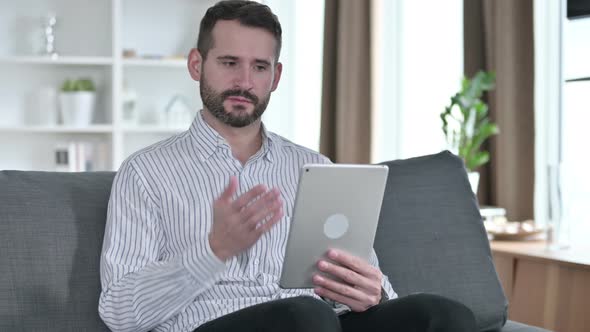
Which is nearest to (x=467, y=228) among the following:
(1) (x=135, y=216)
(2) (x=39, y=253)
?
(1) (x=135, y=216)

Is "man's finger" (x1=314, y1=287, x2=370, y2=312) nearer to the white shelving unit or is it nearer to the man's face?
the man's face

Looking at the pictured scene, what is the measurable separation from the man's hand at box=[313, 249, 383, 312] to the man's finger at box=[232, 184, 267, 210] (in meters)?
0.25

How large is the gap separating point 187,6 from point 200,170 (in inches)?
124

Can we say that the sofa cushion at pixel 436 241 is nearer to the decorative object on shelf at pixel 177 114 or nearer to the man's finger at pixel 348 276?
the man's finger at pixel 348 276

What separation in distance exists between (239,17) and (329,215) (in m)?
0.54

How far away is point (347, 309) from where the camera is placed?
6.18ft

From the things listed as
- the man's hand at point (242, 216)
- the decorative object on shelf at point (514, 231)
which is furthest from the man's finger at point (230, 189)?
the decorative object on shelf at point (514, 231)

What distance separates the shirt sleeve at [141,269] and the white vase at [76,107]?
292 centimetres

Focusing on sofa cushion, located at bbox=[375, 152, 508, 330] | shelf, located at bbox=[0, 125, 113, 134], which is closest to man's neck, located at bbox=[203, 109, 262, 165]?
sofa cushion, located at bbox=[375, 152, 508, 330]

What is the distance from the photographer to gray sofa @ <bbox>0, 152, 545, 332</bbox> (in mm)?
1795

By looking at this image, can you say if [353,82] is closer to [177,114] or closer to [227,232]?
[177,114]

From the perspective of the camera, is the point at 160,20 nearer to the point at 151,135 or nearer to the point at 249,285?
the point at 151,135

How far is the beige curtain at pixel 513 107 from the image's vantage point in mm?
3607

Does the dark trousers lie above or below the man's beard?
below
